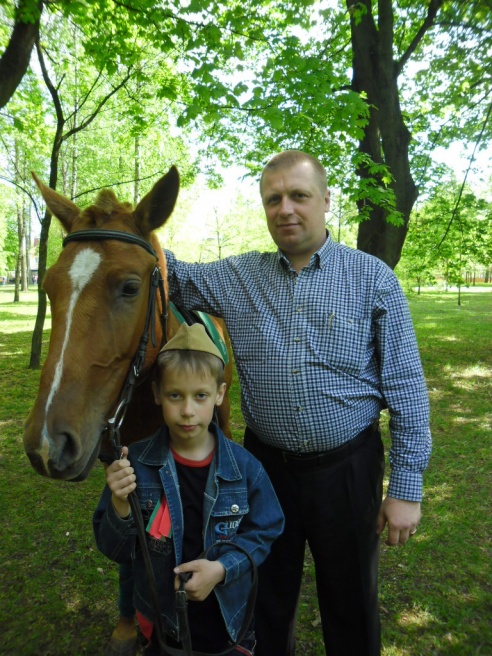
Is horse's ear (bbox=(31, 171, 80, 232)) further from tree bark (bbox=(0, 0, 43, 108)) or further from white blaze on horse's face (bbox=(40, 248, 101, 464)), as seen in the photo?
tree bark (bbox=(0, 0, 43, 108))

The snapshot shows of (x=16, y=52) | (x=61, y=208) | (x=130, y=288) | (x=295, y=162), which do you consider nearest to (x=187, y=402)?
(x=130, y=288)

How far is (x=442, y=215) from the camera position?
1245cm

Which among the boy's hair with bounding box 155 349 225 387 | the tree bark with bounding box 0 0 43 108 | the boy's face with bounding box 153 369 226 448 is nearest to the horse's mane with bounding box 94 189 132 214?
the boy's hair with bounding box 155 349 225 387

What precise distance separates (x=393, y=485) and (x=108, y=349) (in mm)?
1541

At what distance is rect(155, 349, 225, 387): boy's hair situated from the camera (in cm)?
191

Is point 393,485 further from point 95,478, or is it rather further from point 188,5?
point 188,5

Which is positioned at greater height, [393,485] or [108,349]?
[108,349]

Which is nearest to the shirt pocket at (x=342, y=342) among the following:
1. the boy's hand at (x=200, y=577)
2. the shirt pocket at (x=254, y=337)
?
the shirt pocket at (x=254, y=337)

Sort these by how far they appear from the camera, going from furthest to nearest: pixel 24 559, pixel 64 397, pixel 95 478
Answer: pixel 95 478
pixel 24 559
pixel 64 397

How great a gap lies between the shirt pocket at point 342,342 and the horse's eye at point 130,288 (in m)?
0.92

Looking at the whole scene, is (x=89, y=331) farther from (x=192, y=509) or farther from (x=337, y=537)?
(x=337, y=537)

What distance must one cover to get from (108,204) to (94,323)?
79cm

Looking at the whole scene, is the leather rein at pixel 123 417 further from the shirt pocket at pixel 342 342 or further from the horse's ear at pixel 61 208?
the shirt pocket at pixel 342 342

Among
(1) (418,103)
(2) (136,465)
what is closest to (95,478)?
(2) (136,465)
